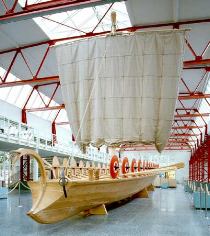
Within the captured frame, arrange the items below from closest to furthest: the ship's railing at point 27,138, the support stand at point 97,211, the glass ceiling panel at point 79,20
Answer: the support stand at point 97,211, the glass ceiling panel at point 79,20, the ship's railing at point 27,138

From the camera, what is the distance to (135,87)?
12.6 meters

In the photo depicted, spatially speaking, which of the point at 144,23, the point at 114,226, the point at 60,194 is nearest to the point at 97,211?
the point at 114,226

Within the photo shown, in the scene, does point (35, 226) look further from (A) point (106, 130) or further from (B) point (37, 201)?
(A) point (106, 130)

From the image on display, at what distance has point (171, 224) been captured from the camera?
399 inches

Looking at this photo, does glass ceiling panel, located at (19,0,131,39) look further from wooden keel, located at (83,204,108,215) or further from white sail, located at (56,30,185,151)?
wooden keel, located at (83,204,108,215)

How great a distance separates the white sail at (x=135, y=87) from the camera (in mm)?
12484

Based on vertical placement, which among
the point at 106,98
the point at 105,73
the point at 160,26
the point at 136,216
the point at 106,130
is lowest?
the point at 136,216

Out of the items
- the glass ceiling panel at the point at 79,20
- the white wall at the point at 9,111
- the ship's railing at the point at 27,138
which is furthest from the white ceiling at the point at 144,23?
the white wall at the point at 9,111

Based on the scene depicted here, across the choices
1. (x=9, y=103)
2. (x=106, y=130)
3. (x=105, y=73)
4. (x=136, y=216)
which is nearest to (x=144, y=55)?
(x=105, y=73)

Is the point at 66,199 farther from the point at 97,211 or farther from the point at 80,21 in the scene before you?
the point at 80,21

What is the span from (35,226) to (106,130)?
4.71 m

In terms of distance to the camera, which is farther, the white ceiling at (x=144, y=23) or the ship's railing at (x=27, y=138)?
the ship's railing at (x=27, y=138)

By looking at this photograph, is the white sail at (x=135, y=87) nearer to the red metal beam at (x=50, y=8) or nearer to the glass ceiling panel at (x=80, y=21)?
the red metal beam at (x=50, y=8)

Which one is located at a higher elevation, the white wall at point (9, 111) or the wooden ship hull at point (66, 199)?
the white wall at point (9, 111)
